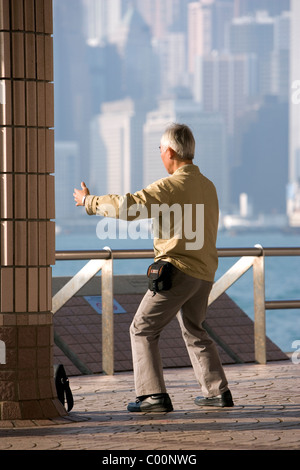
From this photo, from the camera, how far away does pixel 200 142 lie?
5290 inches

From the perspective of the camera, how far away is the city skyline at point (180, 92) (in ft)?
429

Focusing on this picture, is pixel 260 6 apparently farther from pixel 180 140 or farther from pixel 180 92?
pixel 180 140

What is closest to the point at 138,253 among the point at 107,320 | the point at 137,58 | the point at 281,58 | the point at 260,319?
the point at 107,320

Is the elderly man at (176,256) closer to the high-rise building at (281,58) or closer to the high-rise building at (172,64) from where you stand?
the high-rise building at (281,58)

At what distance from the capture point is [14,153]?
18.9 ft

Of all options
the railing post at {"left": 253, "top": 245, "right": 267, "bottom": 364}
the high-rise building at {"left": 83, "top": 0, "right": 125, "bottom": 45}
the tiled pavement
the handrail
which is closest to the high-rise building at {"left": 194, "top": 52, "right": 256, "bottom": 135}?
the high-rise building at {"left": 83, "top": 0, "right": 125, "bottom": 45}

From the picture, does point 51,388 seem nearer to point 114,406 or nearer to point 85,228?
point 114,406

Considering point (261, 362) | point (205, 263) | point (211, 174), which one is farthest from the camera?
point (211, 174)

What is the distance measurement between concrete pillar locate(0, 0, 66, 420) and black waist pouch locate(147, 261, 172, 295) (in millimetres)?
615

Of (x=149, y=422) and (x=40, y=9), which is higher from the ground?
(x=40, y=9)

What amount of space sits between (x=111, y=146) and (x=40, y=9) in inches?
5388

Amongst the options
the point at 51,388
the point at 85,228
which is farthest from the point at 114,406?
the point at 85,228

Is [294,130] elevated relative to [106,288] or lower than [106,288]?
lower

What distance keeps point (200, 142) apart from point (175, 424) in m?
130
